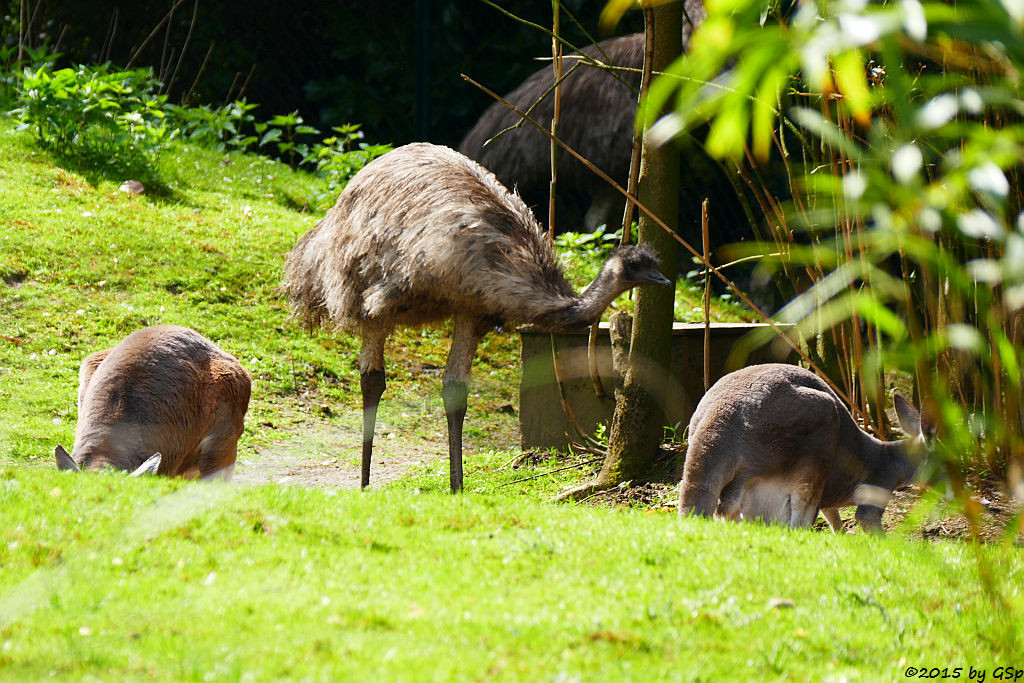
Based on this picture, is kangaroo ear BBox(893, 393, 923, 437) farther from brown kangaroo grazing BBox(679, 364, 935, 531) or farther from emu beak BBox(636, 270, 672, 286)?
emu beak BBox(636, 270, 672, 286)

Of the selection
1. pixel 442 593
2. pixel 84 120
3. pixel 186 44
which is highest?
pixel 186 44

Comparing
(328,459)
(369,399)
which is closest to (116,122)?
(328,459)

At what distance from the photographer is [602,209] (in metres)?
12.6

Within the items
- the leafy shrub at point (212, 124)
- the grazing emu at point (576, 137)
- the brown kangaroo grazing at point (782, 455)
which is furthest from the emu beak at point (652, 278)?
the leafy shrub at point (212, 124)

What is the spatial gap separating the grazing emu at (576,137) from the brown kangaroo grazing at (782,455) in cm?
678

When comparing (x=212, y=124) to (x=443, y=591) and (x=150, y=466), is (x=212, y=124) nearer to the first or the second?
(x=150, y=466)

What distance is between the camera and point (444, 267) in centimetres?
644

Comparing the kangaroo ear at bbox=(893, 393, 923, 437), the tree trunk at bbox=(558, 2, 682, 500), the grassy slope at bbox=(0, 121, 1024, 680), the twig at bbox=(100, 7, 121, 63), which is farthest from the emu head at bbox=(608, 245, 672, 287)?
the twig at bbox=(100, 7, 121, 63)

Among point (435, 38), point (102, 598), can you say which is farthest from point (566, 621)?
point (435, 38)

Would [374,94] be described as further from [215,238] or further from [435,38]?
[215,238]

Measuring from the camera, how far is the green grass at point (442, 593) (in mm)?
3047

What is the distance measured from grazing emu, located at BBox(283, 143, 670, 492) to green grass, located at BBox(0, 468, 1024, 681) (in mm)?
1873

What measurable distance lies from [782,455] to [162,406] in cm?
324

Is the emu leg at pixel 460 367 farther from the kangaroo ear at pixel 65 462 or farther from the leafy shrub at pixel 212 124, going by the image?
the leafy shrub at pixel 212 124
